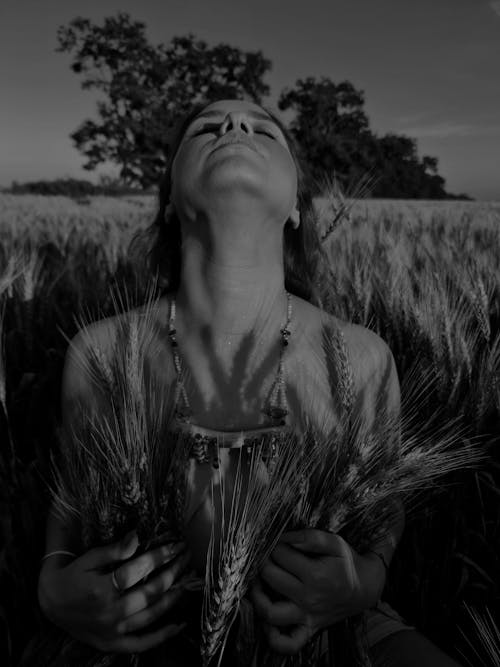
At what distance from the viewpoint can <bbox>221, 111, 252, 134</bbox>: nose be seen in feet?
3.95

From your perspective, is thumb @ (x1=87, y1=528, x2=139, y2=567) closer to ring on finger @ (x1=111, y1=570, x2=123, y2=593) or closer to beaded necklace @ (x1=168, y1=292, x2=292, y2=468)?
ring on finger @ (x1=111, y1=570, x2=123, y2=593)

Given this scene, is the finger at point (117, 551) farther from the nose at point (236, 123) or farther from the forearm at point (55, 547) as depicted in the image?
the nose at point (236, 123)

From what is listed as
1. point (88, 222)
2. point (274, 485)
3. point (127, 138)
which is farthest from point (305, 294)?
point (127, 138)

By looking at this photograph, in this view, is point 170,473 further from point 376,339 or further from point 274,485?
point 376,339

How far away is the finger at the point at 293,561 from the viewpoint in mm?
848

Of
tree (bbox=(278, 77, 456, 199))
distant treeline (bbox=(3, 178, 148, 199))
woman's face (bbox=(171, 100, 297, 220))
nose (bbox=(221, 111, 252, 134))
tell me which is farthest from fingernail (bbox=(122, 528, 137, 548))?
tree (bbox=(278, 77, 456, 199))

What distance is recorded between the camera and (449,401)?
132 centimetres

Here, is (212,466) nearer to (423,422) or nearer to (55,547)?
(55,547)

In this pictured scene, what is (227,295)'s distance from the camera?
1183 millimetres

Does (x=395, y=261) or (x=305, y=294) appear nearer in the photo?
(x=305, y=294)

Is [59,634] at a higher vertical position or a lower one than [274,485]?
lower

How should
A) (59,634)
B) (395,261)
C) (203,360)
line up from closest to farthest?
1. (59,634)
2. (203,360)
3. (395,261)

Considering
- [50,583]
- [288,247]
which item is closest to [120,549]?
[50,583]

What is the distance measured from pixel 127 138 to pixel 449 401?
95.7 ft
